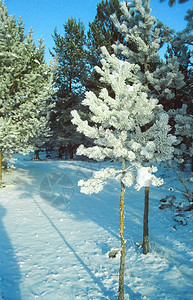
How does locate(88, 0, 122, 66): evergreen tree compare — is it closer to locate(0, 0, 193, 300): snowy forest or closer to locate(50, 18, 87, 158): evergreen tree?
locate(0, 0, 193, 300): snowy forest

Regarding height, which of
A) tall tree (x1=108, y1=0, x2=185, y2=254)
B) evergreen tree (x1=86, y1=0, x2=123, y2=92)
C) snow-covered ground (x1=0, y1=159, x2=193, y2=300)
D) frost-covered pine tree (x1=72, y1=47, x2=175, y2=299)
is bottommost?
snow-covered ground (x1=0, y1=159, x2=193, y2=300)

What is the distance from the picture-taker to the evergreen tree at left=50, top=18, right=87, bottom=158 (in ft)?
68.7

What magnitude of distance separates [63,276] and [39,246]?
186 centimetres

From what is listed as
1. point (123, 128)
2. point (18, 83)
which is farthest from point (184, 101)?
point (18, 83)

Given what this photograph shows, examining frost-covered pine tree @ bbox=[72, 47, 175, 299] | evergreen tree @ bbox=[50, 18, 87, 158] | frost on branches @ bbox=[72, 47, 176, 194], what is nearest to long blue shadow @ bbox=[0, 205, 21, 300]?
frost-covered pine tree @ bbox=[72, 47, 175, 299]

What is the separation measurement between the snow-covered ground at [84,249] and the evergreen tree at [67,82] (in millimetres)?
11432

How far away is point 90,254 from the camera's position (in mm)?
6742

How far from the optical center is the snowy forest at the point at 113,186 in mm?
4711

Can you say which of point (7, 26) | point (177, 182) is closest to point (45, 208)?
point (177, 182)

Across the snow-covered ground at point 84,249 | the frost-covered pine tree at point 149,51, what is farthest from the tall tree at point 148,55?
the snow-covered ground at point 84,249

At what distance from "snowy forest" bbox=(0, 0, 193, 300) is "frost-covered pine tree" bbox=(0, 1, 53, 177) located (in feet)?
0.28

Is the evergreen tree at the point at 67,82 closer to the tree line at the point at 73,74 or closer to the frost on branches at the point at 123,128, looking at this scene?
the tree line at the point at 73,74

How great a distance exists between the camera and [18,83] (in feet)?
41.0

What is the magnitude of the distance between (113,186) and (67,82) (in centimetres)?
1489
